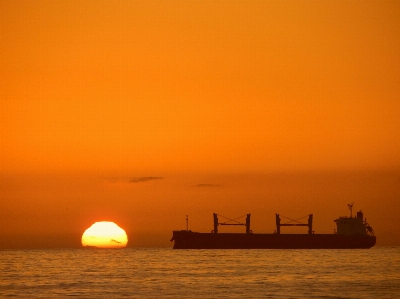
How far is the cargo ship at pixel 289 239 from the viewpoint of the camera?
433 ft

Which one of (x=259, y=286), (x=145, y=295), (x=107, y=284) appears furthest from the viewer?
(x=107, y=284)

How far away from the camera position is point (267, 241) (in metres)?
137

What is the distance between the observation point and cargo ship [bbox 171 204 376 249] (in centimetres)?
13212

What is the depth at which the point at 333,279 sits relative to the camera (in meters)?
55.9

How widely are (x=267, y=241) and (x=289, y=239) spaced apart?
14.7 ft

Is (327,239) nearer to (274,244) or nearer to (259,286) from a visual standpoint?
(274,244)

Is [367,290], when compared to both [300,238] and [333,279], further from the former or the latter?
[300,238]

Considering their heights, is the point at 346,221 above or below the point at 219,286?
above

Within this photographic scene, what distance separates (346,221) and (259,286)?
3412 inches

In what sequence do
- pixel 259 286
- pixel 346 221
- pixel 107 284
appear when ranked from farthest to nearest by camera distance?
pixel 346 221
pixel 107 284
pixel 259 286

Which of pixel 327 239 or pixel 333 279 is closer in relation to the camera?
pixel 333 279

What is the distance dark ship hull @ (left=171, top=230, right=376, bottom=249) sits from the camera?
5221 inches

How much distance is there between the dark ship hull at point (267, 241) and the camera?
435 feet

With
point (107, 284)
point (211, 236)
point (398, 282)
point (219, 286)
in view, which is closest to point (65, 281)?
point (107, 284)
